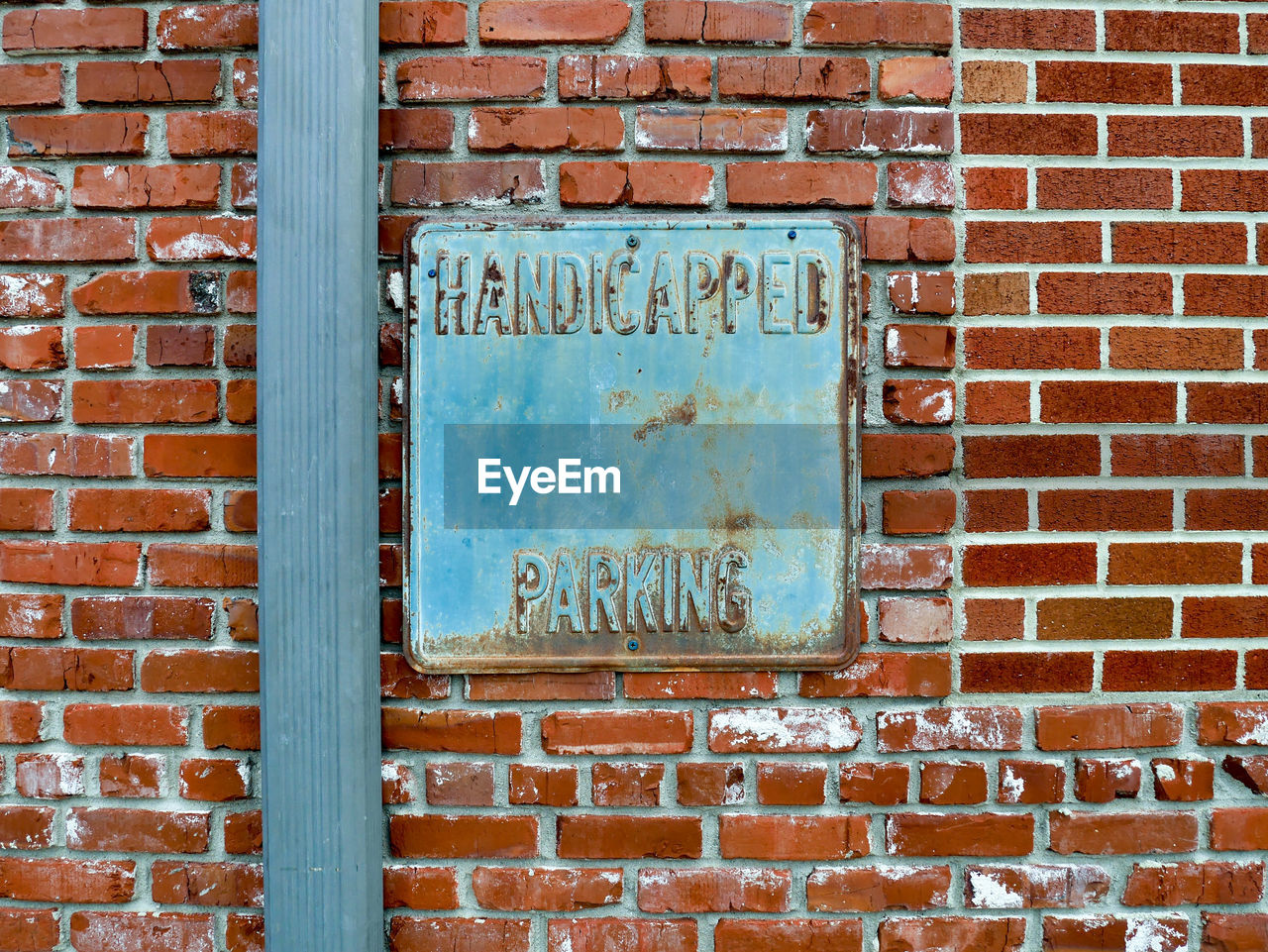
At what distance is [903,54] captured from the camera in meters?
1.24

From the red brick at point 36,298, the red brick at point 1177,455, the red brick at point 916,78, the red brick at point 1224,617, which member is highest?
the red brick at point 916,78

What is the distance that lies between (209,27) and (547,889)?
1.47 metres

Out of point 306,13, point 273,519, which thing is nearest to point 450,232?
point 306,13

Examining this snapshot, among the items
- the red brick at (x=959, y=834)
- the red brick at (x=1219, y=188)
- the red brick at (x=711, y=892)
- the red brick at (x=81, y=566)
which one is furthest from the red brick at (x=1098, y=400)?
the red brick at (x=81, y=566)

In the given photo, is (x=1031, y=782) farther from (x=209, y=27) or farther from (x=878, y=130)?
(x=209, y=27)

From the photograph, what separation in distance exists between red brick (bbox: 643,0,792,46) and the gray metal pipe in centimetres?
47

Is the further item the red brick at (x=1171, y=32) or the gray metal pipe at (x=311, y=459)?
the red brick at (x=1171, y=32)

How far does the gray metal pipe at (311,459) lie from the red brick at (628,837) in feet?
1.07

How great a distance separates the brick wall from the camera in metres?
1.24

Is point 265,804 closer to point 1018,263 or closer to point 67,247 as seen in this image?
point 67,247

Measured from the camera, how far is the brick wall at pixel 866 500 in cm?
124

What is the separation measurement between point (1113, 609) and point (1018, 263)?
58 centimetres

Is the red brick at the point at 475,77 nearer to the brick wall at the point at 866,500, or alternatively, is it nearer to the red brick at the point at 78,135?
the brick wall at the point at 866,500

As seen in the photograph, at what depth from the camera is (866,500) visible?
1.25 meters
